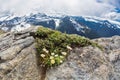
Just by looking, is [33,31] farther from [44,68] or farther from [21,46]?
[44,68]

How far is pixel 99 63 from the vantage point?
13.6 m

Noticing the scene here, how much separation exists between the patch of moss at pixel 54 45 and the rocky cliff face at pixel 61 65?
22cm

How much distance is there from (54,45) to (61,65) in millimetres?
1052

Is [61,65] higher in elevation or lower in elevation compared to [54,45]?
lower

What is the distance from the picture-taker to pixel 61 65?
13461mm

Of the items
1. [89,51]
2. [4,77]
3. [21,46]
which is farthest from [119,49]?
[4,77]

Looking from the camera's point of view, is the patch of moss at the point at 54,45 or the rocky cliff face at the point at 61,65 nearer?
the rocky cliff face at the point at 61,65

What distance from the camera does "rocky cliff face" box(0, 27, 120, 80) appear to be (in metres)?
13.1

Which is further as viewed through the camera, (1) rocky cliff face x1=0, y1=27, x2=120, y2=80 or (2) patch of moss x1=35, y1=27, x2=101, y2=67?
(2) patch of moss x1=35, y1=27, x2=101, y2=67

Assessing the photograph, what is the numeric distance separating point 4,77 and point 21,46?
1666 mm

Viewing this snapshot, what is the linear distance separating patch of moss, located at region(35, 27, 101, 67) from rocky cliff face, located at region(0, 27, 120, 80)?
22cm

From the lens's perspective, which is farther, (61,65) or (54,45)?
(54,45)

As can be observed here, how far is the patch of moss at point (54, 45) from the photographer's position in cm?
1351

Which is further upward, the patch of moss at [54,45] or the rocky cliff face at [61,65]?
the patch of moss at [54,45]
